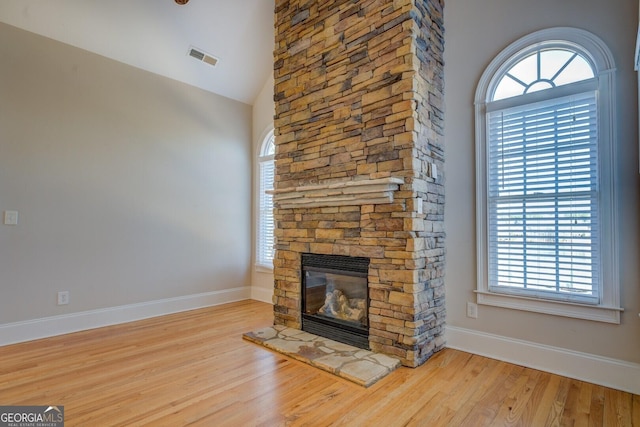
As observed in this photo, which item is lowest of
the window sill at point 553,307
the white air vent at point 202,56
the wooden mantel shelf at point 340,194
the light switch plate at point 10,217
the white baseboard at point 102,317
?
the white baseboard at point 102,317

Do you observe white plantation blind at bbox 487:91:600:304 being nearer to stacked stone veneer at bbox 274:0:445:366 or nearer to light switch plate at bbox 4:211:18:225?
stacked stone veneer at bbox 274:0:445:366

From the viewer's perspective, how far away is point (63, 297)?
354 cm

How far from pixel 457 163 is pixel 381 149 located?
0.75 metres

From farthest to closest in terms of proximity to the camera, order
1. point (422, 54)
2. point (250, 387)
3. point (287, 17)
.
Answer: point (287, 17) < point (422, 54) < point (250, 387)

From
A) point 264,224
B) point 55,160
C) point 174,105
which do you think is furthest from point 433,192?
point 55,160

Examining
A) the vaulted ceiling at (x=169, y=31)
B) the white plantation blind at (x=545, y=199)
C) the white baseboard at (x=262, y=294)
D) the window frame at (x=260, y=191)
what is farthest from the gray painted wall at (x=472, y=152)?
the window frame at (x=260, y=191)

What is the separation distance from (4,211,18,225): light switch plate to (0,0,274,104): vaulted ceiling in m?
1.78

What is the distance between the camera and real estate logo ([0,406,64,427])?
197 centimetres

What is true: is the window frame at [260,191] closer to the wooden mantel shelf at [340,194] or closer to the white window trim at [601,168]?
the wooden mantel shelf at [340,194]

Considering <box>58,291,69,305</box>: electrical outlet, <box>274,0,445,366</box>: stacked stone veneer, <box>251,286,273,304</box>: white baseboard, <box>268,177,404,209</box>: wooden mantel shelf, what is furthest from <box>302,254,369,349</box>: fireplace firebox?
<box>58,291,69,305</box>: electrical outlet

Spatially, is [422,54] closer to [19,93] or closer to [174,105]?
[174,105]

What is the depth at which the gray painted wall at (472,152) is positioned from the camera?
7.69ft

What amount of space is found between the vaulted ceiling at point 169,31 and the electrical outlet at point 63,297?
2.58 m

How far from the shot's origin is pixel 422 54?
2.89 m
